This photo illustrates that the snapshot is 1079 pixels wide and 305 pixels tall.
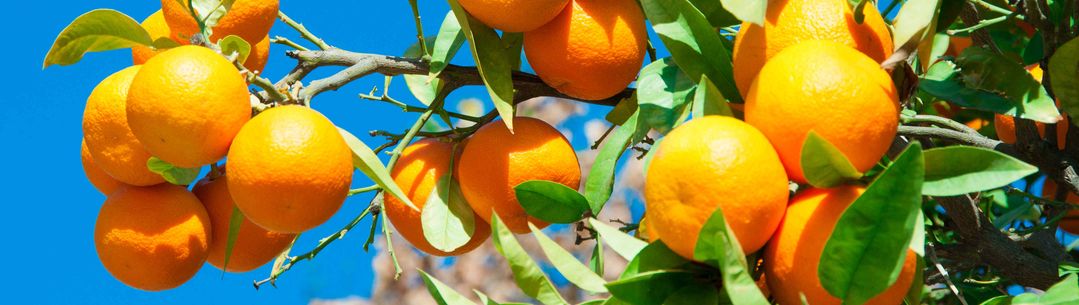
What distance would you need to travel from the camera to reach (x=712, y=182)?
55 cm

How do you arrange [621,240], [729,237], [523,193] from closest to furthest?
1. [729,237]
2. [621,240]
3. [523,193]

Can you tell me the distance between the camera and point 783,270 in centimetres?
59

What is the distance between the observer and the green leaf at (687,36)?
0.66 metres

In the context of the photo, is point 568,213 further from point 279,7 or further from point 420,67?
point 279,7

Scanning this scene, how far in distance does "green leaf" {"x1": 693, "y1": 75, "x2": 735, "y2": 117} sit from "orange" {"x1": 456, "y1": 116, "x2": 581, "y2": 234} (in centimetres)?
21

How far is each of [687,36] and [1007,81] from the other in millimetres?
210

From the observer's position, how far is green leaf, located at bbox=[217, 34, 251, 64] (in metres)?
0.76

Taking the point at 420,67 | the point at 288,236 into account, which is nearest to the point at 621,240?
the point at 420,67

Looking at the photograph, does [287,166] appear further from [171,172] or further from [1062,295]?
[1062,295]

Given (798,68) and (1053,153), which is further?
(1053,153)

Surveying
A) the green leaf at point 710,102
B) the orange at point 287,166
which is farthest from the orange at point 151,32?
the green leaf at point 710,102

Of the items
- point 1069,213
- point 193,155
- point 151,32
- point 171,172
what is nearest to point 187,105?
point 193,155

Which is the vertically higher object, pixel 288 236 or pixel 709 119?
pixel 709 119

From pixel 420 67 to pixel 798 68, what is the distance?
0.35 m
